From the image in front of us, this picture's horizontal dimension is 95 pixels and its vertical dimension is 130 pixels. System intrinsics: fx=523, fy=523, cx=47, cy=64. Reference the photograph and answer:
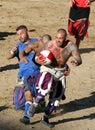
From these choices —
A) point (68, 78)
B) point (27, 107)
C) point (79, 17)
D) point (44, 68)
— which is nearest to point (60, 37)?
point (44, 68)

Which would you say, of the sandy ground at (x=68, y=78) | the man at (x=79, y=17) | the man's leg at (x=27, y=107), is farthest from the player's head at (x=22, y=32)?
the man at (x=79, y=17)

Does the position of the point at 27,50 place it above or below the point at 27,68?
above

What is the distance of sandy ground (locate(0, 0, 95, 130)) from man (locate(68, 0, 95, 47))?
0.64 m

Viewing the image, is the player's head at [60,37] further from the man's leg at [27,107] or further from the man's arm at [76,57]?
the man's leg at [27,107]

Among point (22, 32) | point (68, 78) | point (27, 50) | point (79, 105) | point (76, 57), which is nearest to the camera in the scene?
point (76, 57)

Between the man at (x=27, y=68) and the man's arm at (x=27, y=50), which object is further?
the man at (x=27, y=68)

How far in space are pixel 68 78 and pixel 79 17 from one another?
2139 mm

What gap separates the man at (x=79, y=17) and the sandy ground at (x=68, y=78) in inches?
25.0

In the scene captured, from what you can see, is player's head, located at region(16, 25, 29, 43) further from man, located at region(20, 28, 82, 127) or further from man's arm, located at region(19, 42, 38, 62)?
man, located at region(20, 28, 82, 127)

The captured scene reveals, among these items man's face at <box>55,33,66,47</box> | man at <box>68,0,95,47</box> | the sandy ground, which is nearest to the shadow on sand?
the sandy ground

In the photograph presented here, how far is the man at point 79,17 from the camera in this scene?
1282 centimetres

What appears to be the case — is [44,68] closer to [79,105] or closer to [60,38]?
[60,38]

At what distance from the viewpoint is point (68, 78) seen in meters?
11.4

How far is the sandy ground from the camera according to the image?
29.6ft
